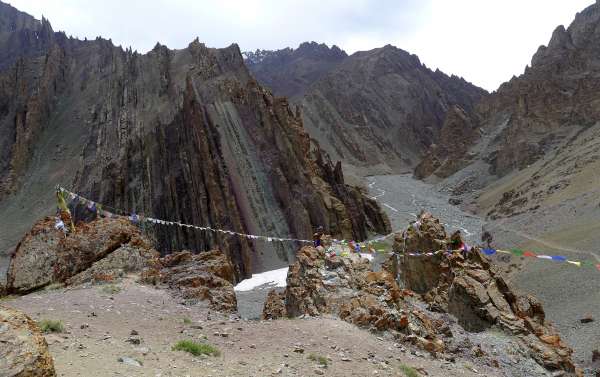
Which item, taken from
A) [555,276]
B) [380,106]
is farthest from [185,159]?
[380,106]

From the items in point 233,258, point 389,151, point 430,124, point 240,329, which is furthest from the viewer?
point 430,124

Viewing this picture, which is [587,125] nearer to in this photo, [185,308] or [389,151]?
[389,151]

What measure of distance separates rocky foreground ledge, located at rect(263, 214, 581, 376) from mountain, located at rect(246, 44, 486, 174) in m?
112

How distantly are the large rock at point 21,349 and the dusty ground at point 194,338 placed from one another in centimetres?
103

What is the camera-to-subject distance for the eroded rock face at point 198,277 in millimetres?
15484

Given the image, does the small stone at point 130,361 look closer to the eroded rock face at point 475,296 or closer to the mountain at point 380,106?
the eroded rock face at point 475,296

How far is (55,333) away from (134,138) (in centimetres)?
5356

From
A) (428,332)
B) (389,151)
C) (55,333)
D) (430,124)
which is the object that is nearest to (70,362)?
(55,333)

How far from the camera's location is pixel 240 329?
12.2 meters

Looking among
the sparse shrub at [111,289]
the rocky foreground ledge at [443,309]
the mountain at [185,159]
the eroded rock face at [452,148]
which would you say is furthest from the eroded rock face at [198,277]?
the eroded rock face at [452,148]

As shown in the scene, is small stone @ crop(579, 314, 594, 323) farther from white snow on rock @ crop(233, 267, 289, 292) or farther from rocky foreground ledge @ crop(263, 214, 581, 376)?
white snow on rock @ crop(233, 267, 289, 292)

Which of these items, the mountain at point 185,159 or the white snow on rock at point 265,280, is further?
the mountain at point 185,159

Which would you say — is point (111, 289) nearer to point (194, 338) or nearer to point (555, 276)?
point (194, 338)

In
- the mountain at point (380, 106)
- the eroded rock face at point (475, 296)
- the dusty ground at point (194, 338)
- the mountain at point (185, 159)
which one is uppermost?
the mountain at point (380, 106)
